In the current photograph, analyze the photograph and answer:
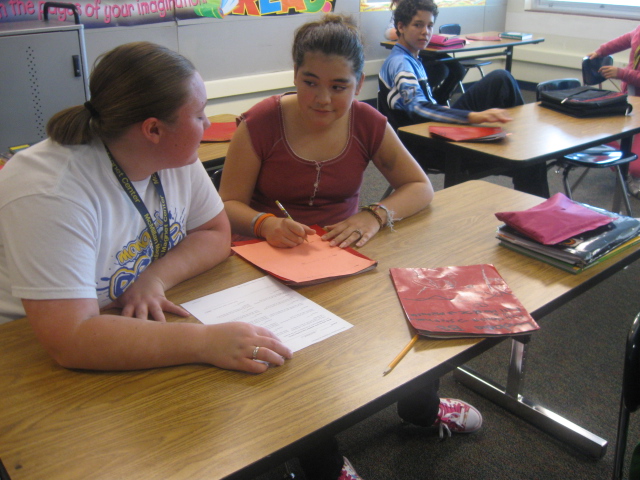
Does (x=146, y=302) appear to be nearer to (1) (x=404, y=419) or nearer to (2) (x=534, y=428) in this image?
(1) (x=404, y=419)

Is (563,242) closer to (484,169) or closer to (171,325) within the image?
(171,325)

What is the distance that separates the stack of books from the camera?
1.26m

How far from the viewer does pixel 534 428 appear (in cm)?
180

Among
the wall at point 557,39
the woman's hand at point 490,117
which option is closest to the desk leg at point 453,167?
the woman's hand at point 490,117

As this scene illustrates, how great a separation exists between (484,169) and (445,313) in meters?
1.57

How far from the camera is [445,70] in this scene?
4.90 meters

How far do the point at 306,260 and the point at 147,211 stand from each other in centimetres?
38

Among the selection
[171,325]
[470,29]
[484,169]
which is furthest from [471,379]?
[470,29]

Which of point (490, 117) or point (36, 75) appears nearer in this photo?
point (36, 75)

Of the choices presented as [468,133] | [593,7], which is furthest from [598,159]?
[593,7]

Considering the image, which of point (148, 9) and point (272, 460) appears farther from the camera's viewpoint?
point (148, 9)

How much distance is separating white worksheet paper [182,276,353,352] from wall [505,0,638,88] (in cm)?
565

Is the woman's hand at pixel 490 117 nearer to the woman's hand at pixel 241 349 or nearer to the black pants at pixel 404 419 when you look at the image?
the black pants at pixel 404 419

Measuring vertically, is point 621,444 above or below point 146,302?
below
